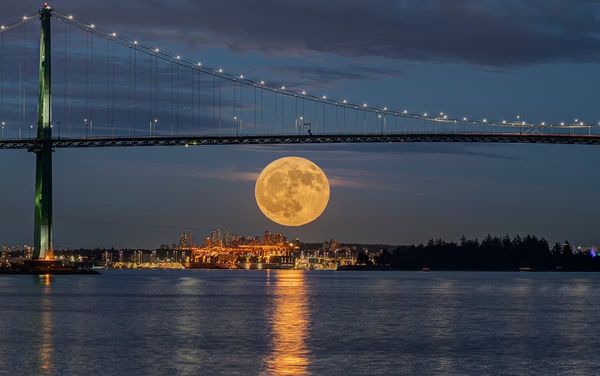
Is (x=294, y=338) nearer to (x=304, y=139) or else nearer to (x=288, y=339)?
(x=288, y=339)

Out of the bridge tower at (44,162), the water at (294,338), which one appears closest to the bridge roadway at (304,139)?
the bridge tower at (44,162)

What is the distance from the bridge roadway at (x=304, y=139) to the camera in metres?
64.1

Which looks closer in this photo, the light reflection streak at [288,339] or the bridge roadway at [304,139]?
the light reflection streak at [288,339]

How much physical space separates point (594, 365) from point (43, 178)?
44013mm

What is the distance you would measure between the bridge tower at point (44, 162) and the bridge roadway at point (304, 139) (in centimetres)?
59

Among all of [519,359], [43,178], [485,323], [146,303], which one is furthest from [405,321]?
[43,178]

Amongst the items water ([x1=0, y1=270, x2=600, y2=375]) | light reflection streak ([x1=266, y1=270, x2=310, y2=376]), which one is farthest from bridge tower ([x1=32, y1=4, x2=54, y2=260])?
light reflection streak ([x1=266, y1=270, x2=310, y2=376])

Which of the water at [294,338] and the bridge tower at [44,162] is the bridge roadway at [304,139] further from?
the water at [294,338]

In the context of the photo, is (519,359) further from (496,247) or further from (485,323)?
(496,247)

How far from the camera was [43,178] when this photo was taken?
6262 cm

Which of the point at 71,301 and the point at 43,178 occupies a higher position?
the point at 43,178

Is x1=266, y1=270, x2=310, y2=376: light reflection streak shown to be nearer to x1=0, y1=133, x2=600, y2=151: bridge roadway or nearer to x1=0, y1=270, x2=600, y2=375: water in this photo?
x1=0, y1=270, x2=600, y2=375: water

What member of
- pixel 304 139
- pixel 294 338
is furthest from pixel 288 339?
pixel 304 139

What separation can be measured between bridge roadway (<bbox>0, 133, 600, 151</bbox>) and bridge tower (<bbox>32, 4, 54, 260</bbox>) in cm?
59
